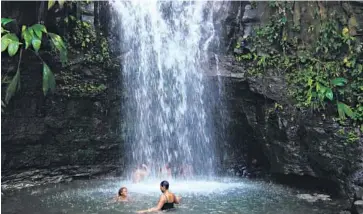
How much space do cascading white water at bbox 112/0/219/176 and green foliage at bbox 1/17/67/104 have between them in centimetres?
237

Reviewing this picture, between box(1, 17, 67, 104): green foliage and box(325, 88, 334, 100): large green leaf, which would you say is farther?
box(325, 88, 334, 100): large green leaf

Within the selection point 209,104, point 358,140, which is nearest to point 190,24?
point 209,104

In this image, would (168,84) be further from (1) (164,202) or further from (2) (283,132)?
(1) (164,202)

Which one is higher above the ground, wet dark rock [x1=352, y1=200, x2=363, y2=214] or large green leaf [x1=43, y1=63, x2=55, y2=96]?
large green leaf [x1=43, y1=63, x2=55, y2=96]

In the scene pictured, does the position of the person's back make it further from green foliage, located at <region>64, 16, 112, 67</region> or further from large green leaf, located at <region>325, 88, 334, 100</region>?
green foliage, located at <region>64, 16, 112, 67</region>

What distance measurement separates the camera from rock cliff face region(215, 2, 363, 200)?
29.7ft

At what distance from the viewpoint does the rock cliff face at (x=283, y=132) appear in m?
9.06

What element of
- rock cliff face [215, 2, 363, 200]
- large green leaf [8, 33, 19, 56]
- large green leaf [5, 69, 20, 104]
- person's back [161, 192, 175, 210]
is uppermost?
large green leaf [8, 33, 19, 56]

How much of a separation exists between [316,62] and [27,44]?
6770 millimetres

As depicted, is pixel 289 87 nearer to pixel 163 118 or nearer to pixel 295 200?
pixel 295 200

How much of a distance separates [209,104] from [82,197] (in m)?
4.75

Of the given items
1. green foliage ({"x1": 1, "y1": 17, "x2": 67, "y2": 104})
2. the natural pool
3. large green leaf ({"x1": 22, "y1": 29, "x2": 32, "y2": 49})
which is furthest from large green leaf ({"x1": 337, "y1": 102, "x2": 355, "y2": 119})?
large green leaf ({"x1": 22, "y1": 29, "x2": 32, "y2": 49})

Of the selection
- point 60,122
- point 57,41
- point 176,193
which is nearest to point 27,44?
point 57,41

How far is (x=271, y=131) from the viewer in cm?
1044
